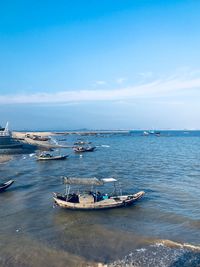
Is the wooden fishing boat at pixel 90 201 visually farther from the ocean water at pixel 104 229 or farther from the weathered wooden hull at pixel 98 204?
the ocean water at pixel 104 229

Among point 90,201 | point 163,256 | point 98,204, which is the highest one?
point 90,201

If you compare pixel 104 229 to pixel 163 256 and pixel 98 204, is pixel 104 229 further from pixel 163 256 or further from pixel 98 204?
pixel 163 256

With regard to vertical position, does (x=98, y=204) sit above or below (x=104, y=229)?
above

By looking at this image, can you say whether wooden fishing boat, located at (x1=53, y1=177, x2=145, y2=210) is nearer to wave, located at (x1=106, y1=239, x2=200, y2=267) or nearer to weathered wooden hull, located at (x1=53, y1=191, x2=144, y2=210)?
weathered wooden hull, located at (x1=53, y1=191, x2=144, y2=210)

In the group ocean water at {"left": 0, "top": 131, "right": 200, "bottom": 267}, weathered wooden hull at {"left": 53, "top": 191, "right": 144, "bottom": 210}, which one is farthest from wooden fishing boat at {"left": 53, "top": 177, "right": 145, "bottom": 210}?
ocean water at {"left": 0, "top": 131, "right": 200, "bottom": 267}

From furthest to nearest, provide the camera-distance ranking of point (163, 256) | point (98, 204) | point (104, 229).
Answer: point (98, 204)
point (104, 229)
point (163, 256)

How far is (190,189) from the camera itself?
4578 cm

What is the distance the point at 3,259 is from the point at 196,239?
1609cm

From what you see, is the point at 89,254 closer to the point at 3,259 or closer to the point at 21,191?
the point at 3,259

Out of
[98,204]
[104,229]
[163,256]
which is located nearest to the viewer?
[163,256]

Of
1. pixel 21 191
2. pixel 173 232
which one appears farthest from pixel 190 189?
pixel 21 191

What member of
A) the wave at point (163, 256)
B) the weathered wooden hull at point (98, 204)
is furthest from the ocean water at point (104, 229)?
the weathered wooden hull at point (98, 204)

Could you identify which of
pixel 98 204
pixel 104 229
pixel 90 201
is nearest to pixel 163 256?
pixel 104 229

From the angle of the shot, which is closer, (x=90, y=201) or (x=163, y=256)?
(x=163, y=256)
